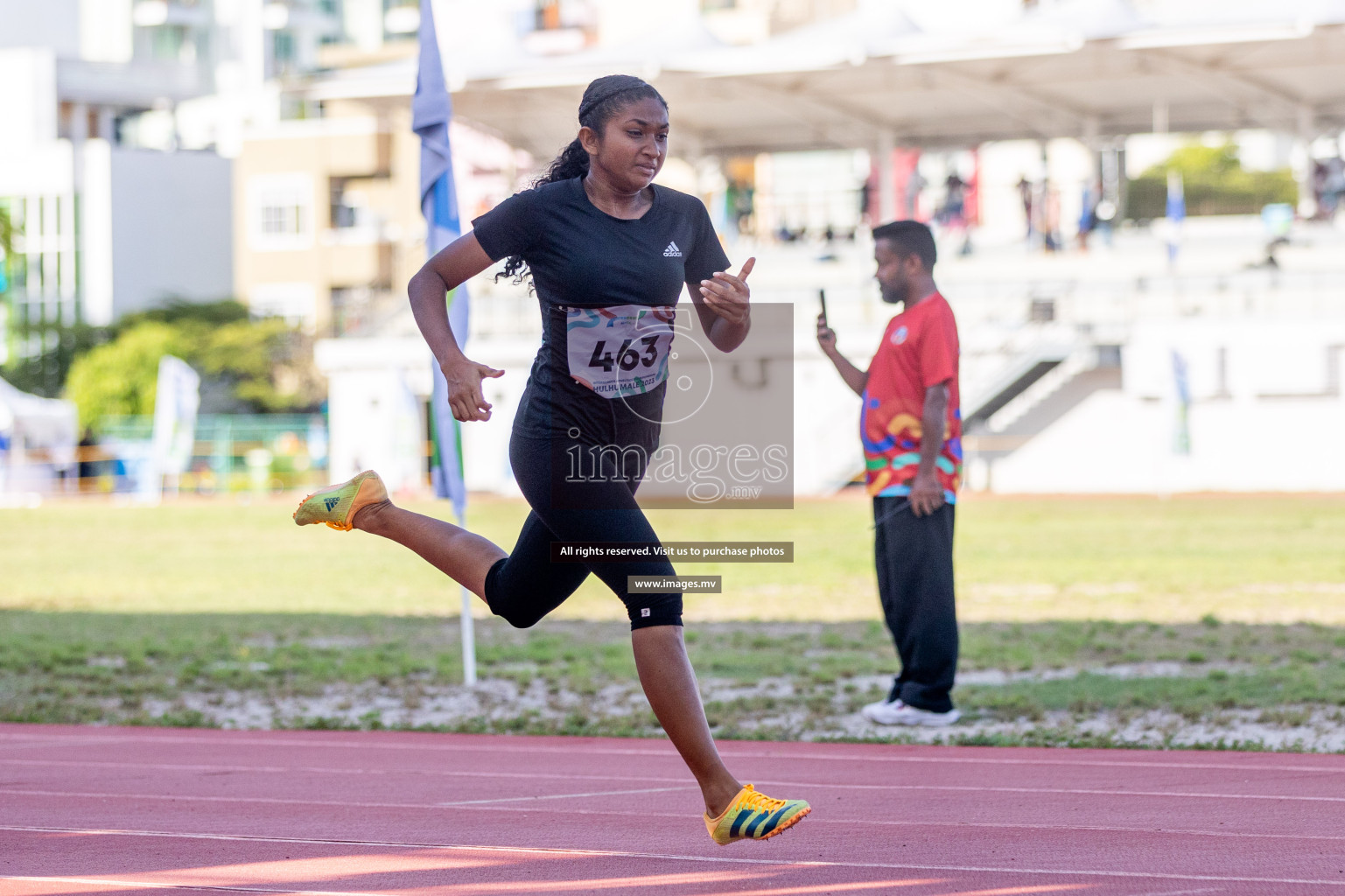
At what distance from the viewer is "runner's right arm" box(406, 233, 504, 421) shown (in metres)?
4.45

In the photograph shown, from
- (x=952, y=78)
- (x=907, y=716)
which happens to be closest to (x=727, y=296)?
(x=907, y=716)

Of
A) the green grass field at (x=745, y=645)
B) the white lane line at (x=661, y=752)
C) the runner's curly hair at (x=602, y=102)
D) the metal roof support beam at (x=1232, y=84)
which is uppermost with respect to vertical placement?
the metal roof support beam at (x=1232, y=84)

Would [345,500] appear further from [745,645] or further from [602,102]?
[745,645]

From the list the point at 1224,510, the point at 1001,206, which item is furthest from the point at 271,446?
the point at 1224,510

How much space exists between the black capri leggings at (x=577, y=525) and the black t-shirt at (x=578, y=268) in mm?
74

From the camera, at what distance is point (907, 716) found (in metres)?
7.39

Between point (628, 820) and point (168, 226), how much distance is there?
5976 centimetres

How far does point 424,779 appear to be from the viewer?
20.5 ft

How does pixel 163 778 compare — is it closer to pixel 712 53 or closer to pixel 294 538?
pixel 294 538

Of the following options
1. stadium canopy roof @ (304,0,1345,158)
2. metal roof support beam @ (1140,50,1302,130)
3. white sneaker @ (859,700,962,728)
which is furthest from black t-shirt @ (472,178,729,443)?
metal roof support beam @ (1140,50,1302,130)

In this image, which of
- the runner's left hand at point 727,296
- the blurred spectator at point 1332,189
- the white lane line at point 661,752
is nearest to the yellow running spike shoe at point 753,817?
the runner's left hand at point 727,296

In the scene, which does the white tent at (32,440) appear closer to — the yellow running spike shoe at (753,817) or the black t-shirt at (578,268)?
the black t-shirt at (578,268)

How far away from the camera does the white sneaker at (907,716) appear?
7.36 meters

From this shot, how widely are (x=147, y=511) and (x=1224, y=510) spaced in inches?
739
